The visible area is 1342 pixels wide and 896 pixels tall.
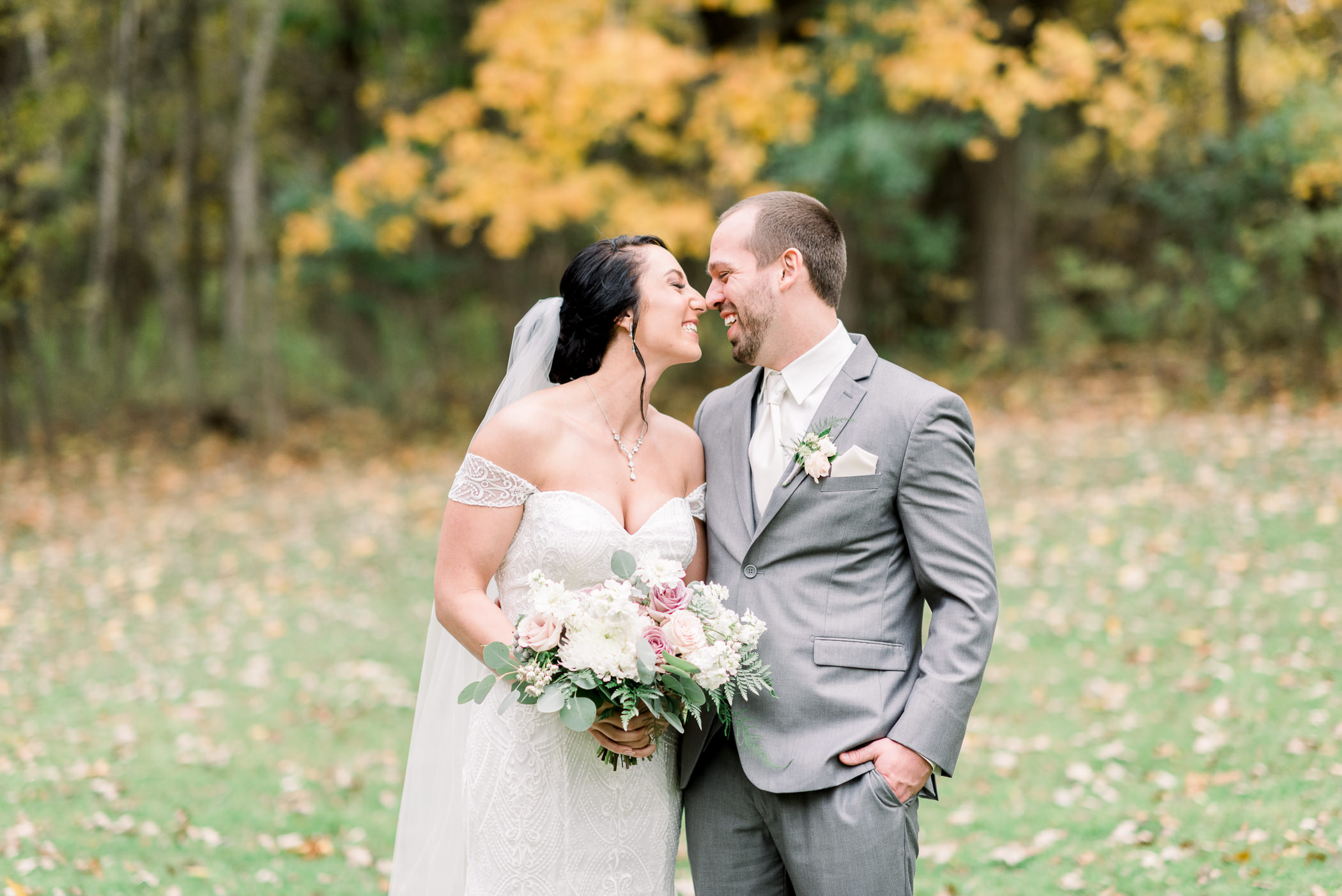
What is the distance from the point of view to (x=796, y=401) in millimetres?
3033

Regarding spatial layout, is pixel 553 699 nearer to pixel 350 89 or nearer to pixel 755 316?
pixel 755 316

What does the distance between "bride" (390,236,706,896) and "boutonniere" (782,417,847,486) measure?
438mm

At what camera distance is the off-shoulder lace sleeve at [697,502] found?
10.7ft

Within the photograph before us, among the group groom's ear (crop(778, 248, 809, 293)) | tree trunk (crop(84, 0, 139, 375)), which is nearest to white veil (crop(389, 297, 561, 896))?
groom's ear (crop(778, 248, 809, 293))

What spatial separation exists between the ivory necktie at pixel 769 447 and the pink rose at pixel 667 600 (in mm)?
353

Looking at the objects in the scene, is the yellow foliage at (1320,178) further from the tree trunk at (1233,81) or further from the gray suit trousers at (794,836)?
the gray suit trousers at (794,836)

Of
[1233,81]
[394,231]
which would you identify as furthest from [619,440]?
[1233,81]

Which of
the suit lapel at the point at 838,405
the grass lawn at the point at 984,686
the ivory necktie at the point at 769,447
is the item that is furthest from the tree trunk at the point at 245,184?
the suit lapel at the point at 838,405

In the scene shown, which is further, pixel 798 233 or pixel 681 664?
pixel 798 233

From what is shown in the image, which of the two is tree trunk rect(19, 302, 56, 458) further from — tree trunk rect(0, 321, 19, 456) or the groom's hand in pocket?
the groom's hand in pocket

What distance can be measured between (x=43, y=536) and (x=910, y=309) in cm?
1251

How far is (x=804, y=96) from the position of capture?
13.4 metres

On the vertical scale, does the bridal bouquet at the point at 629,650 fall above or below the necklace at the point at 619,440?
below

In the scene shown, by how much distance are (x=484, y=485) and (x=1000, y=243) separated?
14.9 meters
